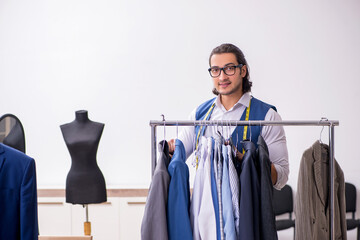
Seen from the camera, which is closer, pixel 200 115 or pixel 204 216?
pixel 204 216

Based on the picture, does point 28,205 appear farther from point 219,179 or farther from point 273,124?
point 273,124

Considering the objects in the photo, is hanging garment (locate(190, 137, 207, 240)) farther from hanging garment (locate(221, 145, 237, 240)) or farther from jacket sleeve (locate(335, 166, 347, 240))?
Answer: jacket sleeve (locate(335, 166, 347, 240))

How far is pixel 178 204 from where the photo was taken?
1533 mm

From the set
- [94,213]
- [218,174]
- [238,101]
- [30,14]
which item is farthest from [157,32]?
[218,174]

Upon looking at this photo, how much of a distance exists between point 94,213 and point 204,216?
2618 mm

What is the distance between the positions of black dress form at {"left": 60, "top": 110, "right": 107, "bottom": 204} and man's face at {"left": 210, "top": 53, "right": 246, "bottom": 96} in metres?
1.40

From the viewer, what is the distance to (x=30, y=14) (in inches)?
172

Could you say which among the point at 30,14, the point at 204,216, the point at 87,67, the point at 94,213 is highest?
the point at 30,14

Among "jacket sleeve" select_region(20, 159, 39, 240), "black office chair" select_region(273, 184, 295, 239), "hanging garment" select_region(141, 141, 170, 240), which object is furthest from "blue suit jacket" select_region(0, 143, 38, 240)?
"black office chair" select_region(273, 184, 295, 239)

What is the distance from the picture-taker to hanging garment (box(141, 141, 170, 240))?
1504mm

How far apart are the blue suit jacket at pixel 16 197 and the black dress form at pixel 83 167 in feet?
4.09

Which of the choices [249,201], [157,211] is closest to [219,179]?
[249,201]

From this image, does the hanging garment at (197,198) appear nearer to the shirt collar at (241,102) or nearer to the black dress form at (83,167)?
the shirt collar at (241,102)

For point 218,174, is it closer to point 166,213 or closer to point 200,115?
point 166,213
